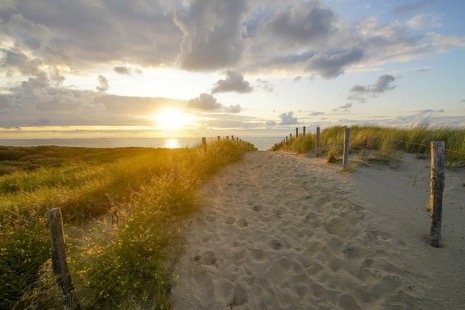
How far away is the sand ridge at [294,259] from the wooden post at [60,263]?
51.5 inches

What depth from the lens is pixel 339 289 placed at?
3.74 meters

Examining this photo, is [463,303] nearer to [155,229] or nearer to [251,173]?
[155,229]

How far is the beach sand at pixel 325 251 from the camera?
142 inches

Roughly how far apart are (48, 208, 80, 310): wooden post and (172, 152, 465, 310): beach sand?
1294 millimetres

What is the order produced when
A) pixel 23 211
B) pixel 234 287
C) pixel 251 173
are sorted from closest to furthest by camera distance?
1. pixel 234 287
2. pixel 23 211
3. pixel 251 173

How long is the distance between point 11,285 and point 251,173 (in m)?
8.66

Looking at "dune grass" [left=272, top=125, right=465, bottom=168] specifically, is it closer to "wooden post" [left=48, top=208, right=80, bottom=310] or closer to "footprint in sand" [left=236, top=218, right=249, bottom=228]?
"footprint in sand" [left=236, top=218, right=249, bottom=228]

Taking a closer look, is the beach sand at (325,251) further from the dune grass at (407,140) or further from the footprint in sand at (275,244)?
the dune grass at (407,140)

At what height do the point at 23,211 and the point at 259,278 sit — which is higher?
the point at 23,211

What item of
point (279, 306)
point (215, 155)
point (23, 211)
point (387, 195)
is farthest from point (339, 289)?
point (215, 155)

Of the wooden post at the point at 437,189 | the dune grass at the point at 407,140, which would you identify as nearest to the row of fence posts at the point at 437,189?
the wooden post at the point at 437,189

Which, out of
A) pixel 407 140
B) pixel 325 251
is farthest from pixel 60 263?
pixel 407 140

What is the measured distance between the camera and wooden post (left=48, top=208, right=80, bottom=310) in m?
3.18

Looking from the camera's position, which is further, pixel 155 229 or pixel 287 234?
pixel 287 234
